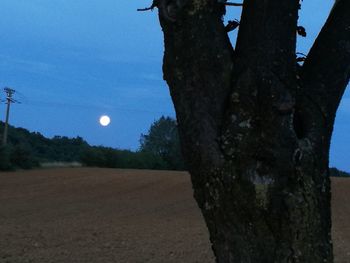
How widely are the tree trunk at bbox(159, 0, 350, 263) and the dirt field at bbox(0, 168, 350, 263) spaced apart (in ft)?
26.5

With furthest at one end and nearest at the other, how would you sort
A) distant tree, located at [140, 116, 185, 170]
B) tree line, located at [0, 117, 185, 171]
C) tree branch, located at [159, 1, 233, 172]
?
distant tree, located at [140, 116, 185, 170]
tree line, located at [0, 117, 185, 171]
tree branch, located at [159, 1, 233, 172]

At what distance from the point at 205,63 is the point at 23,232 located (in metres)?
12.9

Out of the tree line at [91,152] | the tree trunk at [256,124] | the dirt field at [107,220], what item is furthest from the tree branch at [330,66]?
the tree line at [91,152]

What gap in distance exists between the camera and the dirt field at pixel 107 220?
12066mm

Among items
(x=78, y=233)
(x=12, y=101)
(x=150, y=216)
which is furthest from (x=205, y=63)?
(x=12, y=101)

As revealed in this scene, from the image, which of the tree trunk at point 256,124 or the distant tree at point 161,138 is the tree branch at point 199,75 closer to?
the tree trunk at point 256,124

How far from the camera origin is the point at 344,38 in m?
3.43

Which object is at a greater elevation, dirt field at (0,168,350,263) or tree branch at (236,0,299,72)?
tree branch at (236,0,299,72)

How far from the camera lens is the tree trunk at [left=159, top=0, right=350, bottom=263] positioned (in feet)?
10.2

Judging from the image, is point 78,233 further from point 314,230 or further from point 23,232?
point 314,230


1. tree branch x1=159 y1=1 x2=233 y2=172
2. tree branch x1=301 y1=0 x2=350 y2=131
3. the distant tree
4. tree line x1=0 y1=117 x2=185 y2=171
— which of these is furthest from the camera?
the distant tree


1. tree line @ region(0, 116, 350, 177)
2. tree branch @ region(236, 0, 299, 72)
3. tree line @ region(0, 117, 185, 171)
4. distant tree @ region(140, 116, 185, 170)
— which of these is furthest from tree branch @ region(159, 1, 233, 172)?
distant tree @ region(140, 116, 185, 170)

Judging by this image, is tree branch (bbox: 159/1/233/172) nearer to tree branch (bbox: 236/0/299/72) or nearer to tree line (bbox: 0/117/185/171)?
tree branch (bbox: 236/0/299/72)

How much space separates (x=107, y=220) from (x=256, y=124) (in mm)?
16103
